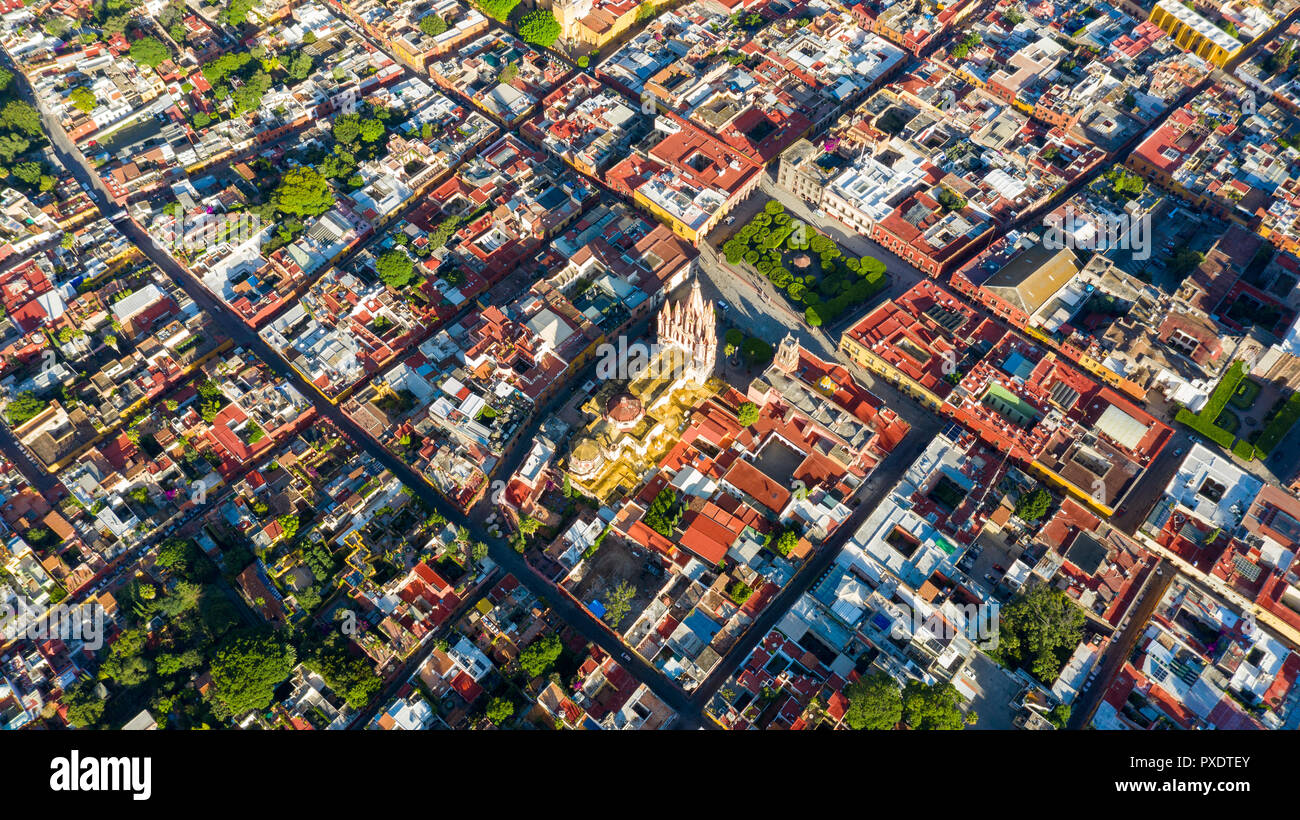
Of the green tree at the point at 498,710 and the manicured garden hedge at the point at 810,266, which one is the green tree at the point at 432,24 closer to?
the manicured garden hedge at the point at 810,266

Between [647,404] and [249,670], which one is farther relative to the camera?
[647,404]

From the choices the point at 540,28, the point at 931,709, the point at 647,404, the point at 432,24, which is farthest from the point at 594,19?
the point at 931,709

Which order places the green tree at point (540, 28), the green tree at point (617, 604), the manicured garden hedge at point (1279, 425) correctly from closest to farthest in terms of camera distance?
1. the green tree at point (617, 604)
2. the manicured garden hedge at point (1279, 425)
3. the green tree at point (540, 28)

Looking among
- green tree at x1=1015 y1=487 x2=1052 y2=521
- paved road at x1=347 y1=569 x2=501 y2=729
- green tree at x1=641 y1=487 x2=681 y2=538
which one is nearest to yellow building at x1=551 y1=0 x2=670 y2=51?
green tree at x1=641 y1=487 x2=681 y2=538

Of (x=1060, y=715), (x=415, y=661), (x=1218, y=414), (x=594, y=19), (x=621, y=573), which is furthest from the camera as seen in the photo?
(x=594, y=19)

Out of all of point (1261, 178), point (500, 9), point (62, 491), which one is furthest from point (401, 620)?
point (1261, 178)

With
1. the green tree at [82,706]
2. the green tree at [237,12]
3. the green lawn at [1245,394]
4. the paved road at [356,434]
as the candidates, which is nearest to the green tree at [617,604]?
the paved road at [356,434]

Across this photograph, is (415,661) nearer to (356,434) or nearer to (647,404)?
(356,434)
